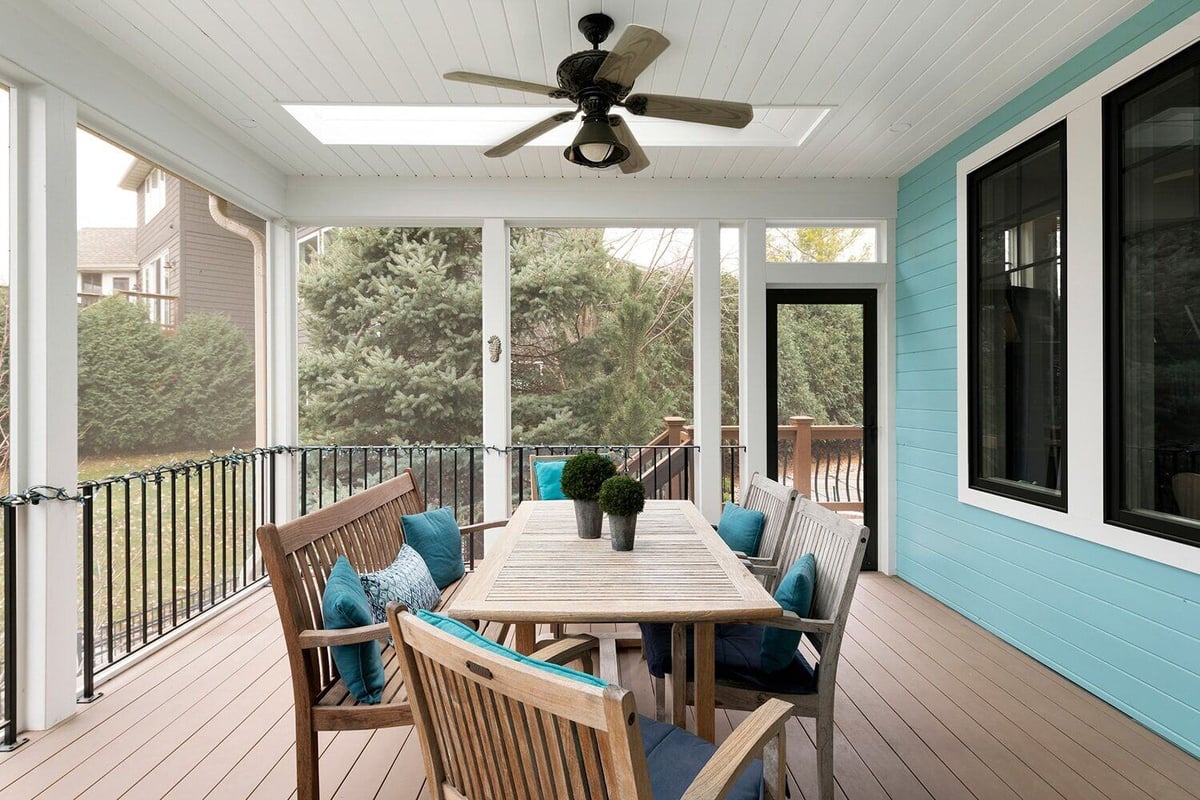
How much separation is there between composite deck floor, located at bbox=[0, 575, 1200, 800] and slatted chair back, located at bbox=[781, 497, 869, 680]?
0.58 m

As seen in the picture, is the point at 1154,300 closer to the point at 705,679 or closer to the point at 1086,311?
the point at 1086,311

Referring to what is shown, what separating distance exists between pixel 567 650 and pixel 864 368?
368 cm

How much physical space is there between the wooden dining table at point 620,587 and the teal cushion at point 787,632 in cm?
10

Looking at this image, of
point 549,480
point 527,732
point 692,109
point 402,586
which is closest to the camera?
point 527,732

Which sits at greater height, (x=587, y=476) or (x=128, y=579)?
(x=587, y=476)

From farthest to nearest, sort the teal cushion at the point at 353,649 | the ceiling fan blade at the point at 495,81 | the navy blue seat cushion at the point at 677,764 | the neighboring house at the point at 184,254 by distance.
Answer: the neighboring house at the point at 184,254 → the ceiling fan blade at the point at 495,81 → the teal cushion at the point at 353,649 → the navy blue seat cushion at the point at 677,764

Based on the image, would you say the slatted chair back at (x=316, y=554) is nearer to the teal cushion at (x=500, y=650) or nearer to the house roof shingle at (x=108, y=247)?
the teal cushion at (x=500, y=650)

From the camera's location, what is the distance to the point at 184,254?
3498 millimetres

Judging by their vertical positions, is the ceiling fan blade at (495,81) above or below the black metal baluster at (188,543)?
above

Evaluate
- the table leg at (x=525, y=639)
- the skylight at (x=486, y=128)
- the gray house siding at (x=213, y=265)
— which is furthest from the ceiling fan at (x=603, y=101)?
the gray house siding at (x=213, y=265)

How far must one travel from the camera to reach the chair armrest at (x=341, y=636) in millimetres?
1704

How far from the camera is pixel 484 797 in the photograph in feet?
3.75

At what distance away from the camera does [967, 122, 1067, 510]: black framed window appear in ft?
9.91

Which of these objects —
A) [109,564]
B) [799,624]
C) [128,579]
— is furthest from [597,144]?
[128,579]
